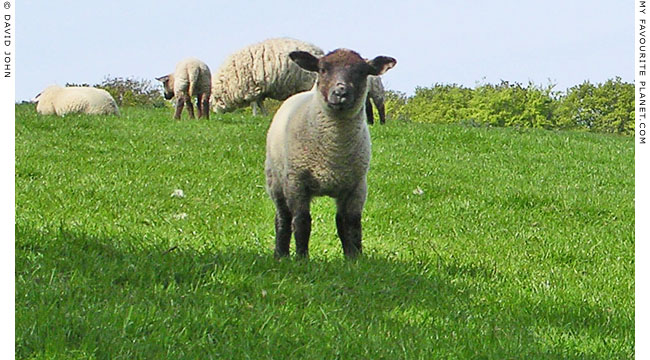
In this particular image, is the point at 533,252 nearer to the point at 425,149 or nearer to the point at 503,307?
the point at 503,307

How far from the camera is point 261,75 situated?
63.7 ft

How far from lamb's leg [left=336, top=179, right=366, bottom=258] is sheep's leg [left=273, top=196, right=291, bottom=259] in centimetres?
44

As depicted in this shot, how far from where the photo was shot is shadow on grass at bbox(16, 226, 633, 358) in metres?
4.00

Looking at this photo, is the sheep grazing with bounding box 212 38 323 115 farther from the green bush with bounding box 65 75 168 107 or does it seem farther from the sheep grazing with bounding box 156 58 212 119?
the green bush with bounding box 65 75 168 107

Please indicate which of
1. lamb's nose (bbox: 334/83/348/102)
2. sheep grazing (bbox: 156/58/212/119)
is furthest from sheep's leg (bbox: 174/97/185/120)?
lamb's nose (bbox: 334/83/348/102)

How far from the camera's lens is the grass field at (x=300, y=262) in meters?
4.28

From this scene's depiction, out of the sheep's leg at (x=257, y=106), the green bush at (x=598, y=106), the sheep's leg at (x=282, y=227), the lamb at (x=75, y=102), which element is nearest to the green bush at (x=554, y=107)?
the green bush at (x=598, y=106)

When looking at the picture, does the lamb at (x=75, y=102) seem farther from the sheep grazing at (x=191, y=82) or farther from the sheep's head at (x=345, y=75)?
the sheep's head at (x=345, y=75)

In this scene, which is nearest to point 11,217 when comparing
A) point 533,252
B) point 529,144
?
point 533,252

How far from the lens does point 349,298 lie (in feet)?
17.3

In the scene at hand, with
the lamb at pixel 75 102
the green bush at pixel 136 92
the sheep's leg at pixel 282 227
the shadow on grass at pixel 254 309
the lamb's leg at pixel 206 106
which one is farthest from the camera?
the green bush at pixel 136 92

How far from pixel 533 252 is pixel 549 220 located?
80.1 inches

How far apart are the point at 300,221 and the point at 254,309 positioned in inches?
66.0

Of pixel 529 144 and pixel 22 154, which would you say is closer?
pixel 22 154
